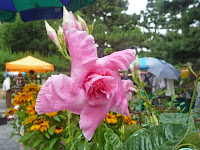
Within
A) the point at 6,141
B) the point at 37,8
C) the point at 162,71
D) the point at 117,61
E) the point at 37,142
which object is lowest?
the point at 6,141

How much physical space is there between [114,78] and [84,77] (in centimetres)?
5

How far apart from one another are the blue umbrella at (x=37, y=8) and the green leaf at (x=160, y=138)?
2.61 metres

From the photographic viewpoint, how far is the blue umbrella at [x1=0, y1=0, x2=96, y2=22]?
284 centimetres

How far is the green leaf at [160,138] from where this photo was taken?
0.32m

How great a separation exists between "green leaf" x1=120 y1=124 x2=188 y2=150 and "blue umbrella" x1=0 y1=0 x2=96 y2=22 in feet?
8.58

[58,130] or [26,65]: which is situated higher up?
[26,65]

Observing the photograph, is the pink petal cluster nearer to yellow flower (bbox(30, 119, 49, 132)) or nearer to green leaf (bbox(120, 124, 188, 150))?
green leaf (bbox(120, 124, 188, 150))

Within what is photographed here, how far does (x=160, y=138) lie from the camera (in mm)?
344

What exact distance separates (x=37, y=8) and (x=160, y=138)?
327 centimetres

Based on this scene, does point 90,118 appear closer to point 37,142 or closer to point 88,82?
point 88,82

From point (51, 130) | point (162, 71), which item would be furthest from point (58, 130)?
point (162, 71)

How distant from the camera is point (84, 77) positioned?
0.41 m

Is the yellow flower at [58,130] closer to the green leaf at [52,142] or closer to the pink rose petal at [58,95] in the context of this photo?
the green leaf at [52,142]

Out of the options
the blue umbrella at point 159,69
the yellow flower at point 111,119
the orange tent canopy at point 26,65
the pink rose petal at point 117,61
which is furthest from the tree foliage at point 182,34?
the pink rose petal at point 117,61
